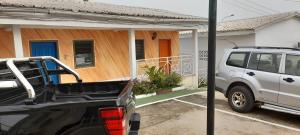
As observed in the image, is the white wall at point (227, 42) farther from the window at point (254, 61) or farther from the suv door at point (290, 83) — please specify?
the suv door at point (290, 83)

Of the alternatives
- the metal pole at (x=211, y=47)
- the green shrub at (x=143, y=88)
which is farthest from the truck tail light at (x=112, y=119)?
the green shrub at (x=143, y=88)

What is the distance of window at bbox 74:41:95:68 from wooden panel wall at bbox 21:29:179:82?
0.54ft

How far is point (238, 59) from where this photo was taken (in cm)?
715

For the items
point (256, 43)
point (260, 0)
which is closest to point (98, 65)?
point (256, 43)

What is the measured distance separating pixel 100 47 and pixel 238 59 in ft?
18.4

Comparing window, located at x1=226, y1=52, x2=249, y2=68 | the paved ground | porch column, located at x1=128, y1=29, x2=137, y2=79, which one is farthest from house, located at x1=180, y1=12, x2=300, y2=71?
the paved ground

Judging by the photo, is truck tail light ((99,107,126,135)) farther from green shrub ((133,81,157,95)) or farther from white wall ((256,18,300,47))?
white wall ((256,18,300,47))

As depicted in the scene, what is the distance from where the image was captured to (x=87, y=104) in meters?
2.70

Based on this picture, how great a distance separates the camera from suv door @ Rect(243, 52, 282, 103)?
243 inches

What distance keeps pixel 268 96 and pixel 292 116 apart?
1.01m

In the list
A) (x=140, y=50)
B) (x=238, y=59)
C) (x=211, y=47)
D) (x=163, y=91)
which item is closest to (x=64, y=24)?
(x=163, y=91)

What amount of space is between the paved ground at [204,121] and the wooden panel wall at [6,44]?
447 cm

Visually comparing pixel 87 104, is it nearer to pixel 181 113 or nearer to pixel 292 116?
pixel 181 113

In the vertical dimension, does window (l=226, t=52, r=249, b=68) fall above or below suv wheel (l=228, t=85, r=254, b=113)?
above
